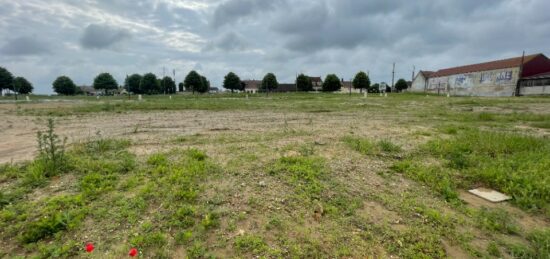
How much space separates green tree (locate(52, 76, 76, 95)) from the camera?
71.4 meters

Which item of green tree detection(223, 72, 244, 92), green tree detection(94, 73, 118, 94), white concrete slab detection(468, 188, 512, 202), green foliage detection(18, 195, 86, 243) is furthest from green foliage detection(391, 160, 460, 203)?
green tree detection(94, 73, 118, 94)

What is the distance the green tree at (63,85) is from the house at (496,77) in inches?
3835

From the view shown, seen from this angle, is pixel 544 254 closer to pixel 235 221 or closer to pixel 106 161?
pixel 235 221

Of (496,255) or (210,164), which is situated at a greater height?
(210,164)

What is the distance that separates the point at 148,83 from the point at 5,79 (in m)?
28.3

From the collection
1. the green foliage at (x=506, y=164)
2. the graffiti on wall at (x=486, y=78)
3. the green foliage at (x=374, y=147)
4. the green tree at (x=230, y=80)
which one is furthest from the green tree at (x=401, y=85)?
the green foliage at (x=374, y=147)

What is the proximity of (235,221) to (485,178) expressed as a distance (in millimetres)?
4085

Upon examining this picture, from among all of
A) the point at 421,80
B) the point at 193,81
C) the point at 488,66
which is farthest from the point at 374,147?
the point at 421,80

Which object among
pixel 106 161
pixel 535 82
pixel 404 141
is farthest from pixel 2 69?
pixel 535 82

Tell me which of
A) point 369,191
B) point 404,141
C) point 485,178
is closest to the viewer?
point 369,191

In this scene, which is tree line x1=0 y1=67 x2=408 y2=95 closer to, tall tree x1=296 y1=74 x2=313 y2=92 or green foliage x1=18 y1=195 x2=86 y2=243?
tall tree x1=296 y1=74 x2=313 y2=92

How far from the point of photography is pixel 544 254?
2332mm

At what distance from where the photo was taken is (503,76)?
40562 millimetres

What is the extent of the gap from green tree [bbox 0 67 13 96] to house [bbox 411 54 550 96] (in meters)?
94.8
